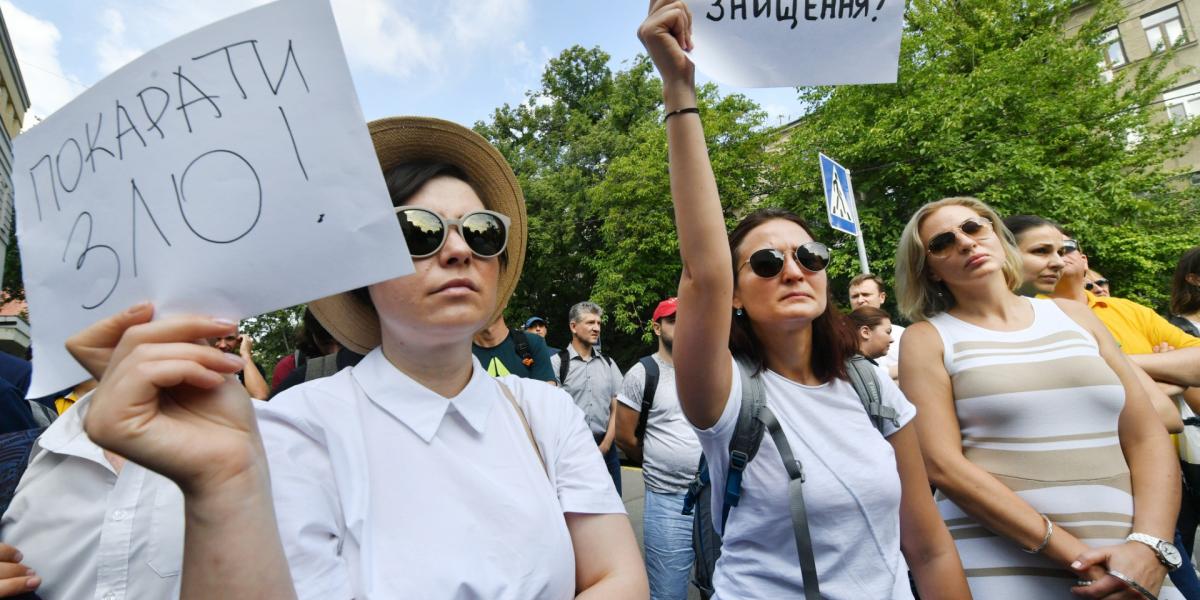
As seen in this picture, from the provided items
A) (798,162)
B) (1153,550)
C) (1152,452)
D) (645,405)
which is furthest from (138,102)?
(798,162)

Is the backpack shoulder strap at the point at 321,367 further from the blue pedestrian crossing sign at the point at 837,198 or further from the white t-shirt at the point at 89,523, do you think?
the blue pedestrian crossing sign at the point at 837,198

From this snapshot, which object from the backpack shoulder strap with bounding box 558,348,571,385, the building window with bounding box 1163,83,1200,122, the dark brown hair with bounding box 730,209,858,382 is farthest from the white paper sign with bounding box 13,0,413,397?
the building window with bounding box 1163,83,1200,122

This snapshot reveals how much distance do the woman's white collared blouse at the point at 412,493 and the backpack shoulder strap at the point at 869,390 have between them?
101cm

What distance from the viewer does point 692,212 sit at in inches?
62.4

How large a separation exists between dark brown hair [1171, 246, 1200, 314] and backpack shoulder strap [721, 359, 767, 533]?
4.00 metres

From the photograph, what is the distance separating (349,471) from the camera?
1098mm

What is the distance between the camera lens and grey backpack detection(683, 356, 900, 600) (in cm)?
162

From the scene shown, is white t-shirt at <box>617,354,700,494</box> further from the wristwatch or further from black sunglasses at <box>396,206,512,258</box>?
black sunglasses at <box>396,206,512,258</box>

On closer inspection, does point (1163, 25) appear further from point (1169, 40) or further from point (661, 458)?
point (661, 458)

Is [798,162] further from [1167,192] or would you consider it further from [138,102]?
[138,102]

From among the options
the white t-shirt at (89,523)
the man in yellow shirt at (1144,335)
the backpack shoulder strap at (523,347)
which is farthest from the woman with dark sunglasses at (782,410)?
the backpack shoulder strap at (523,347)

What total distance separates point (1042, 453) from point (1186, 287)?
3.17m

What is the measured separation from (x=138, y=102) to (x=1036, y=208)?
16715mm

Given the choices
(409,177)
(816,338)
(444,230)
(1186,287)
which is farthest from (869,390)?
(1186,287)
